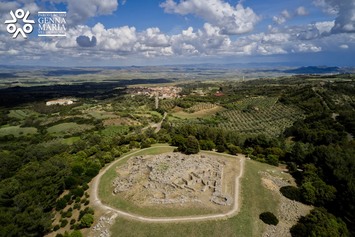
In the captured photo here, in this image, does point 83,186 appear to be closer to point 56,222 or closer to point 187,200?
point 56,222

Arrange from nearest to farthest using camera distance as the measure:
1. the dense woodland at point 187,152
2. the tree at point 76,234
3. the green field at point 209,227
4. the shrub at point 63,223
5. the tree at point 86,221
→ the tree at point 76,234
the green field at point 209,227
the dense woodland at point 187,152
the tree at point 86,221
the shrub at point 63,223

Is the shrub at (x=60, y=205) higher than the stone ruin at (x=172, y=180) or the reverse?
the reverse

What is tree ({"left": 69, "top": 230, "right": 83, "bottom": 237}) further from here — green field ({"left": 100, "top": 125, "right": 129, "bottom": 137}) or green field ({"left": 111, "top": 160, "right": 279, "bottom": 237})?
green field ({"left": 100, "top": 125, "right": 129, "bottom": 137})

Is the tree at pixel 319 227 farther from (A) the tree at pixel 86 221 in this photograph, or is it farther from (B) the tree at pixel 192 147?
(B) the tree at pixel 192 147

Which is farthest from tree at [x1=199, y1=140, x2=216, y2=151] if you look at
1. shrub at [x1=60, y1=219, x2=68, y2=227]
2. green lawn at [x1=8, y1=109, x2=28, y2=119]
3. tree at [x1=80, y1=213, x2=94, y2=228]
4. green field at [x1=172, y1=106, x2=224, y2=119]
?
green lawn at [x1=8, y1=109, x2=28, y2=119]

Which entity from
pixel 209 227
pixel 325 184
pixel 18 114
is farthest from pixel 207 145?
pixel 18 114

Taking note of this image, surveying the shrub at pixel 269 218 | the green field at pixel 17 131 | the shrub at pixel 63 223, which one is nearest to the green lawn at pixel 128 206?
the shrub at pixel 63 223
